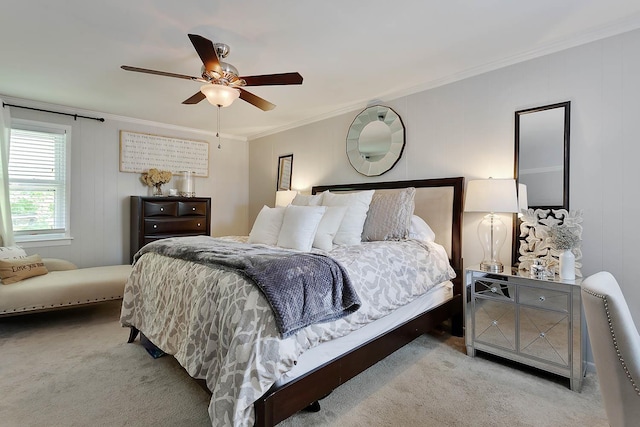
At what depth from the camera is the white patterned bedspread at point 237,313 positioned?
1347 mm

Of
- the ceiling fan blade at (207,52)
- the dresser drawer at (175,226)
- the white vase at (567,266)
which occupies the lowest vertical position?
A: the white vase at (567,266)

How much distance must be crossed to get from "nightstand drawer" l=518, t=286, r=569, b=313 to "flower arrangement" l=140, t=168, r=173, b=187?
4.52m

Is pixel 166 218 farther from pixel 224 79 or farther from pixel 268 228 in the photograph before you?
pixel 224 79

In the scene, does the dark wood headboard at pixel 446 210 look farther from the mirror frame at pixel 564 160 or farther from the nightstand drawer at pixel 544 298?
the nightstand drawer at pixel 544 298

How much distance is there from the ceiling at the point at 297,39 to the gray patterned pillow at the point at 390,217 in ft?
3.88

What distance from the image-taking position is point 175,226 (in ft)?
14.4

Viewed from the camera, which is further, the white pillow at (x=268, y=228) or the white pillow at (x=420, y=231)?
the white pillow at (x=420, y=231)

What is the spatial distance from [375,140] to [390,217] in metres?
1.20

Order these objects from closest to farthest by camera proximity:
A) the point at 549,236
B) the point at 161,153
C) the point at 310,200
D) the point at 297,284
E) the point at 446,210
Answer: the point at 297,284
the point at 549,236
the point at 446,210
the point at 310,200
the point at 161,153

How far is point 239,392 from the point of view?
130 cm

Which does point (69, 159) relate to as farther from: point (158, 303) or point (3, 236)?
point (158, 303)

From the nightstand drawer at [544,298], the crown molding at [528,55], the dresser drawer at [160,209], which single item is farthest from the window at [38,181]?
the nightstand drawer at [544,298]

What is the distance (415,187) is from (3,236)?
455 cm

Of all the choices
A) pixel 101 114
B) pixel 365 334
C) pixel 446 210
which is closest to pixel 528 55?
pixel 446 210
